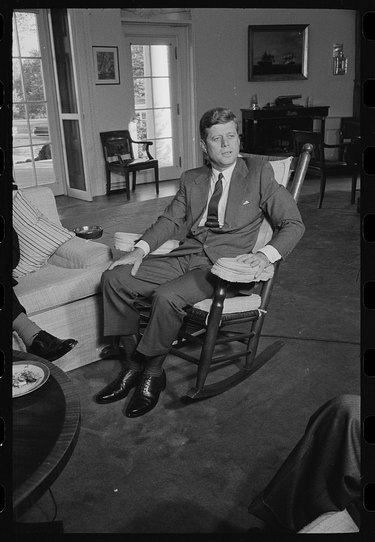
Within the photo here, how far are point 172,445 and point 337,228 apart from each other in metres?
3.39

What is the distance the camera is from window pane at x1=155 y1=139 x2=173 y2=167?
7418mm

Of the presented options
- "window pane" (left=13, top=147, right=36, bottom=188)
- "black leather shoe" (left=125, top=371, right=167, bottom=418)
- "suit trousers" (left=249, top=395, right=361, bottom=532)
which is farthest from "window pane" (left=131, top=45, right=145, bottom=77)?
"suit trousers" (left=249, top=395, right=361, bottom=532)

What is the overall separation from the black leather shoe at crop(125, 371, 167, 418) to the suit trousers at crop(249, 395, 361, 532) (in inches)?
36.8

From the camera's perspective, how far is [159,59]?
7027 mm

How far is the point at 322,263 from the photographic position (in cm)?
383

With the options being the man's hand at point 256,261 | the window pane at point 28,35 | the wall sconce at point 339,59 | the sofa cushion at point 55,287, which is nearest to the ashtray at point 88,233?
the sofa cushion at point 55,287

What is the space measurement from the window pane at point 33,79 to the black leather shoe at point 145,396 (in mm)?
4928

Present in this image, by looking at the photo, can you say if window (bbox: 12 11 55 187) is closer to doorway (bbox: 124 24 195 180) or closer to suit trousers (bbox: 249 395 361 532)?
doorway (bbox: 124 24 195 180)

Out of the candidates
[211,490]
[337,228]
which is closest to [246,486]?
[211,490]

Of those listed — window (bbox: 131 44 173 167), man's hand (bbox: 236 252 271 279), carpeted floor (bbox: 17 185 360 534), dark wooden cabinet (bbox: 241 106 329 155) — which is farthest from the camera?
dark wooden cabinet (bbox: 241 106 329 155)

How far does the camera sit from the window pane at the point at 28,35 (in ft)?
19.1

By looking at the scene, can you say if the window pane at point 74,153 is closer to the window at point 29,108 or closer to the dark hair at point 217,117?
the window at point 29,108

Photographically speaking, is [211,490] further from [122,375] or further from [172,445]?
[122,375]

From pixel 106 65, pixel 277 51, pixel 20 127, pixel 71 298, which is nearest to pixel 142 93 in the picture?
pixel 106 65
